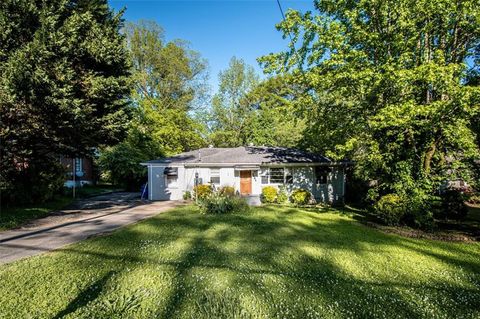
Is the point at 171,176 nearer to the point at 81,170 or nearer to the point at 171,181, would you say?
the point at 171,181

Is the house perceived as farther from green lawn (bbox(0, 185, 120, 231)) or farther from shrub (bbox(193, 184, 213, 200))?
green lawn (bbox(0, 185, 120, 231))

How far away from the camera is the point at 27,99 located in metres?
9.95

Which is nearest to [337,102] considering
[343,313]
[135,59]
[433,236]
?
[433,236]

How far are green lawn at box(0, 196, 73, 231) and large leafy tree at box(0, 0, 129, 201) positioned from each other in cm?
89

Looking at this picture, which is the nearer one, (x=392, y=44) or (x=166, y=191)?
(x=392, y=44)

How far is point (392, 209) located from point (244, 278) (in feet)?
27.1

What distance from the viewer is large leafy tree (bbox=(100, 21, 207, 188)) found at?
24359 mm

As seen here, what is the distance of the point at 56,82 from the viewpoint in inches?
396

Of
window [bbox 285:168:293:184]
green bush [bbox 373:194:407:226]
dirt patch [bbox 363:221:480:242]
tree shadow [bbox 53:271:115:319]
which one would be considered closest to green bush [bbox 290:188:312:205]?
window [bbox 285:168:293:184]

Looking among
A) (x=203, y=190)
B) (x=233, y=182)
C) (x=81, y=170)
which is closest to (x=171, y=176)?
(x=203, y=190)

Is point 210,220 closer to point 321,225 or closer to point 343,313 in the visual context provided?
point 321,225

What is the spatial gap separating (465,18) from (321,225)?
961 cm

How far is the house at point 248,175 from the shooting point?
18.6 m

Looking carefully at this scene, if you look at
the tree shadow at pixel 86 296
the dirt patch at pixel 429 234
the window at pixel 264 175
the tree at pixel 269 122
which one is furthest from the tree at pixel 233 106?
the tree shadow at pixel 86 296
